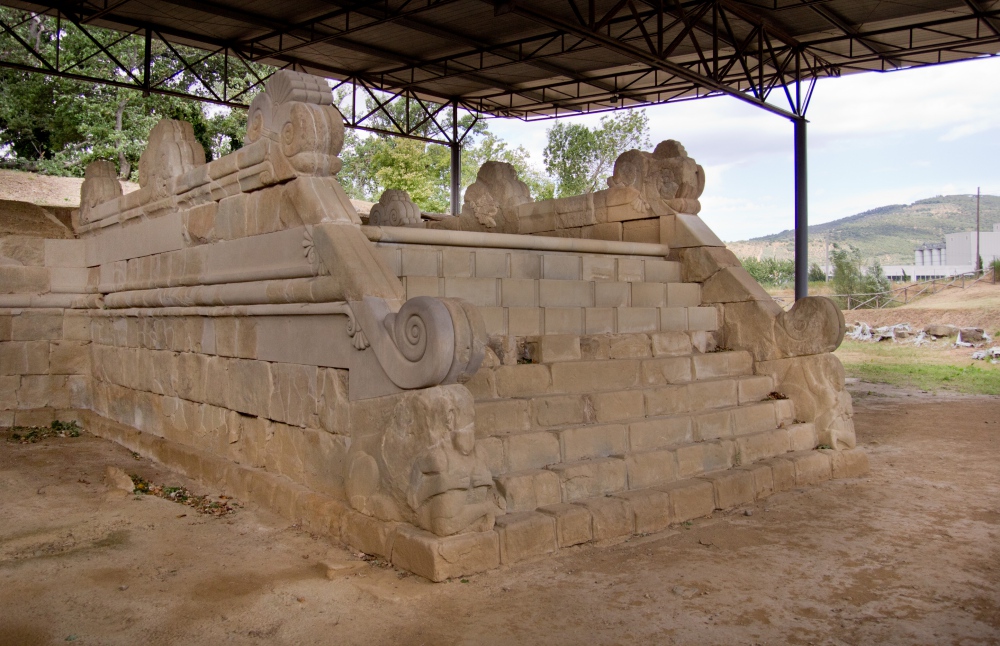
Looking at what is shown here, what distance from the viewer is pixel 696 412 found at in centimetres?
580

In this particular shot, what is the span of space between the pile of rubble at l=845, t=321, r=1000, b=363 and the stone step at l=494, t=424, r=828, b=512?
40.1 ft

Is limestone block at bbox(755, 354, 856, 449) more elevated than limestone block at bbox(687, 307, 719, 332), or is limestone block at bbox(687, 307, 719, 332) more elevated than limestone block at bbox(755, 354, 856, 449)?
limestone block at bbox(687, 307, 719, 332)

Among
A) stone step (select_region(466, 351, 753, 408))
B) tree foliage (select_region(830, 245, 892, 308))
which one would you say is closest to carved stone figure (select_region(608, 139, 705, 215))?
stone step (select_region(466, 351, 753, 408))

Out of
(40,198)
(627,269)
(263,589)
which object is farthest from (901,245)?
(263,589)

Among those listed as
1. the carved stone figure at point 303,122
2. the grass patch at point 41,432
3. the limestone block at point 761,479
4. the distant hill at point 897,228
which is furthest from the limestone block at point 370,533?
the distant hill at point 897,228

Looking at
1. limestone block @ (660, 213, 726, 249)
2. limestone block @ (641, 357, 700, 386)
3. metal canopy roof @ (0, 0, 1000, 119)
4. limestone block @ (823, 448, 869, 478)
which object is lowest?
limestone block @ (823, 448, 869, 478)

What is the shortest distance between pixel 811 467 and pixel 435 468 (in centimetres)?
325

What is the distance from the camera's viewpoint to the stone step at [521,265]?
211 inches

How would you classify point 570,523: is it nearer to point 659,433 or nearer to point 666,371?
point 659,433

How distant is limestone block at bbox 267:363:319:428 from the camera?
195 inches

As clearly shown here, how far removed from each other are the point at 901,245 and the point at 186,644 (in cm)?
5921

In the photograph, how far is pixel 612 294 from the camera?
6.32 meters

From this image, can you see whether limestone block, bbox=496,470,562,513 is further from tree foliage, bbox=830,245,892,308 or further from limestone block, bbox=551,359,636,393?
tree foliage, bbox=830,245,892,308

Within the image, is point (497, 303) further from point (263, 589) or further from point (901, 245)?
point (901, 245)
